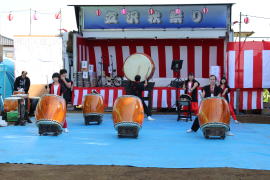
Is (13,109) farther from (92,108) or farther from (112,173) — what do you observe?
(112,173)

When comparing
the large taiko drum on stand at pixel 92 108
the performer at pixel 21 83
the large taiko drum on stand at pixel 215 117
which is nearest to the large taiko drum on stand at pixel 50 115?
the large taiko drum on stand at pixel 92 108

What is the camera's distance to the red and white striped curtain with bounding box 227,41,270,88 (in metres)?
12.0

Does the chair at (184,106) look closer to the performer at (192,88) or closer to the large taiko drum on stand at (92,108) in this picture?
the performer at (192,88)

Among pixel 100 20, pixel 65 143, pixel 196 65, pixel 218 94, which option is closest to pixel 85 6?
pixel 100 20

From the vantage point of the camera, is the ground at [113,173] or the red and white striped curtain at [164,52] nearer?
the ground at [113,173]

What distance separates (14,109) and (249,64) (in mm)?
6592

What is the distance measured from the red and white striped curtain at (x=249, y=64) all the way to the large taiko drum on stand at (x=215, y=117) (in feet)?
16.5

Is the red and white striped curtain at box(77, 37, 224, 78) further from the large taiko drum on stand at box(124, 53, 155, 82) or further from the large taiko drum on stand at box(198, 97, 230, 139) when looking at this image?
the large taiko drum on stand at box(198, 97, 230, 139)


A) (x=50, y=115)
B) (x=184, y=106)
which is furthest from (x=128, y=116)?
(x=184, y=106)

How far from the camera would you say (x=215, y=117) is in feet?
23.5

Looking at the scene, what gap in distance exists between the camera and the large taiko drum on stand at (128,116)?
282 inches

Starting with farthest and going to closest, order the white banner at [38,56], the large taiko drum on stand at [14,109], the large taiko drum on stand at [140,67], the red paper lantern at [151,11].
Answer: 1. the white banner at [38,56]
2. the red paper lantern at [151,11]
3. the large taiko drum on stand at [140,67]
4. the large taiko drum on stand at [14,109]

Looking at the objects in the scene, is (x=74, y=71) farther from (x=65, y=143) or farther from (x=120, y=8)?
(x=65, y=143)

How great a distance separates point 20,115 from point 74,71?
11.4 ft
